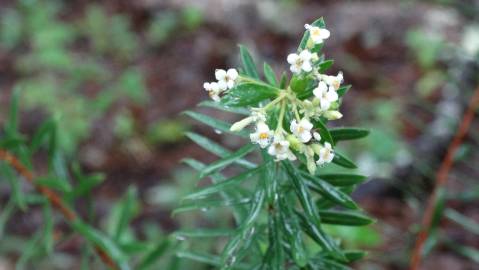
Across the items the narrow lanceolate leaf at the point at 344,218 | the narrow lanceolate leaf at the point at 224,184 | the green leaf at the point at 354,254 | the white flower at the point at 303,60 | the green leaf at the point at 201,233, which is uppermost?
the white flower at the point at 303,60

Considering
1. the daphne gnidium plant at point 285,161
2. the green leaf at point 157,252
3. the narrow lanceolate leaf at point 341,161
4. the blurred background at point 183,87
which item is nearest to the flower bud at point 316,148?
the daphne gnidium plant at point 285,161

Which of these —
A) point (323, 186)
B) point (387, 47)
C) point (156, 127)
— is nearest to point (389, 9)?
point (387, 47)

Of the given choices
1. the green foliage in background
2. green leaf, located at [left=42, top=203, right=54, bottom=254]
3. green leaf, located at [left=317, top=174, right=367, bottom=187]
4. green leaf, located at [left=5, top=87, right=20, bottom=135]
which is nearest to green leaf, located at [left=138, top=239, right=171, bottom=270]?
green leaf, located at [left=42, top=203, right=54, bottom=254]

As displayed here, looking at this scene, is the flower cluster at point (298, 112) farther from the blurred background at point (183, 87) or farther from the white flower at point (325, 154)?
the blurred background at point (183, 87)

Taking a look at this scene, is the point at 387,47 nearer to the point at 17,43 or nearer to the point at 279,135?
the point at 17,43

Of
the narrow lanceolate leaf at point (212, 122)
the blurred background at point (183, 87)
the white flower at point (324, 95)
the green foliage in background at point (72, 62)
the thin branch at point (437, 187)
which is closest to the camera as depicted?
the white flower at point (324, 95)

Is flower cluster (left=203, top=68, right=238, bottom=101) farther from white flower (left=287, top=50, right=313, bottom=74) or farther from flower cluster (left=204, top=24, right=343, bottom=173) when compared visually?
white flower (left=287, top=50, right=313, bottom=74)
